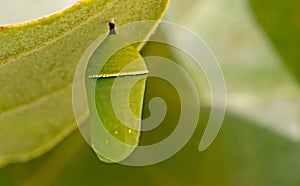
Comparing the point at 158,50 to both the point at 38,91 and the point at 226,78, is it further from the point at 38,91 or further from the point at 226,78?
the point at 38,91

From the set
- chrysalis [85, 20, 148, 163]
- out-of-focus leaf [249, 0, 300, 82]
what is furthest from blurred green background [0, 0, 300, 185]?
chrysalis [85, 20, 148, 163]

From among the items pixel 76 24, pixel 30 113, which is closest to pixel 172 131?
pixel 30 113

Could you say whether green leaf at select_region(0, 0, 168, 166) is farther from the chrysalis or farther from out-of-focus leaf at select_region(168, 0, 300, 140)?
out-of-focus leaf at select_region(168, 0, 300, 140)

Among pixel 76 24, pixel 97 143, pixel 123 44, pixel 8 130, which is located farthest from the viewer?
pixel 8 130

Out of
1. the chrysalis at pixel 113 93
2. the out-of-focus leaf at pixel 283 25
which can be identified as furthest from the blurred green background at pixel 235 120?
the chrysalis at pixel 113 93

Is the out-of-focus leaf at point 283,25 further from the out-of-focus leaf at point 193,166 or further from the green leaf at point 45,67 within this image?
the green leaf at point 45,67

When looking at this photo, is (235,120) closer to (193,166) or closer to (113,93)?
(193,166)

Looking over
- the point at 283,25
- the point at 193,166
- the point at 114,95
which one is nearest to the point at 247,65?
the point at 283,25
